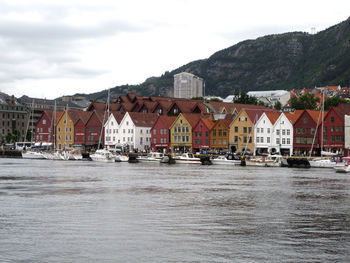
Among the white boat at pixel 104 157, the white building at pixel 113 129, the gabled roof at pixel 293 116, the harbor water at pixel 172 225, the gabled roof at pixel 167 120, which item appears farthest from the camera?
the white building at pixel 113 129

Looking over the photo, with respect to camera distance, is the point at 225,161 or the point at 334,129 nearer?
the point at 225,161

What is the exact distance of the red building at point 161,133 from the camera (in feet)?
475

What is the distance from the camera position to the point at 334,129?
11994cm

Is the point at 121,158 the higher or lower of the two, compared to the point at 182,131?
lower

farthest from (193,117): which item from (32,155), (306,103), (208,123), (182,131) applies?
(306,103)

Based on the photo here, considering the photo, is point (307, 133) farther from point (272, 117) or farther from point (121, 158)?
point (121, 158)

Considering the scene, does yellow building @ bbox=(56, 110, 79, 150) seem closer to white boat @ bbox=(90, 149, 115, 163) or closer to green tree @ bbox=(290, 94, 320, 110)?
white boat @ bbox=(90, 149, 115, 163)

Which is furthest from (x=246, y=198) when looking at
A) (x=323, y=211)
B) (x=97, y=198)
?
(x=97, y=198)

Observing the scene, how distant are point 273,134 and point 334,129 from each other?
51.2 ft

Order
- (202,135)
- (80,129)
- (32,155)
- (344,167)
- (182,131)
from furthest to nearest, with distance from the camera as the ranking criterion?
1. (80,129)
2. (32,155)
3. (182,131)
4. (202,135)
5. (344,167)

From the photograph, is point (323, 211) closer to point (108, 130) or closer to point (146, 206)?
point (146, 206)

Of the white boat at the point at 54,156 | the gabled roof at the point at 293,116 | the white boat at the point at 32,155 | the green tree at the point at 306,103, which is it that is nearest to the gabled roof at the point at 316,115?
the gabled roof at the point at 293,116

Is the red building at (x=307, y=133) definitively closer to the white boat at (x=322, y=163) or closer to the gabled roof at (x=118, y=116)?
the white boat at (x=322, y=163)

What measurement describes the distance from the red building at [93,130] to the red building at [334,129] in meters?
64.9
